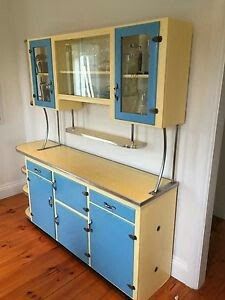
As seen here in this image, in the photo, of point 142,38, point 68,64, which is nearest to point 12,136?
point 68,64

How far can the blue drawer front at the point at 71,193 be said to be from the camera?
2014mm

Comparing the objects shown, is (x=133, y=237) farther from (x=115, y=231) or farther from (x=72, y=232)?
(x=72, y=232)

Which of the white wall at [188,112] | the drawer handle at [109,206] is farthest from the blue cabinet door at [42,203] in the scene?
the drawer handle at [109,206]

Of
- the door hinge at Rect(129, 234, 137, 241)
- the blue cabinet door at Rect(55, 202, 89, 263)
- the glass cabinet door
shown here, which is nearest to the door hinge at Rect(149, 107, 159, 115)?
the glass cabinet door

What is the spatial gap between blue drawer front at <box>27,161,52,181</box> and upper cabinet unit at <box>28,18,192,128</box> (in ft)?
1.86

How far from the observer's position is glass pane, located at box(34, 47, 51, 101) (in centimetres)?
232

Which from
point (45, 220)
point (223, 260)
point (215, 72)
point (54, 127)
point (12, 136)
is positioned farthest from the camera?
point (12, 136)

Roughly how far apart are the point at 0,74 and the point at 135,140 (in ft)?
6.38

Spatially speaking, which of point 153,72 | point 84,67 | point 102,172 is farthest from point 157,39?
point 102,172

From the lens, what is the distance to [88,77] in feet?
6.84

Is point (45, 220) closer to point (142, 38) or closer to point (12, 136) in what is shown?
point (12, 136)

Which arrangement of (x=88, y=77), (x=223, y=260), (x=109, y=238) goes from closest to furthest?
(x=109, y=238), (x=88, y=77), (x=223, y=260)

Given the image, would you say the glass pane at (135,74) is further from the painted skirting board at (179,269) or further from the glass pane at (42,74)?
the painted skirting board at (179,269)

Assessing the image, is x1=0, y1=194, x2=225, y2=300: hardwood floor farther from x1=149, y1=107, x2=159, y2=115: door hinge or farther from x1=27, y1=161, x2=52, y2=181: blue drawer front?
x1=149, y1=107, x2=159, y2=115: door hinge
